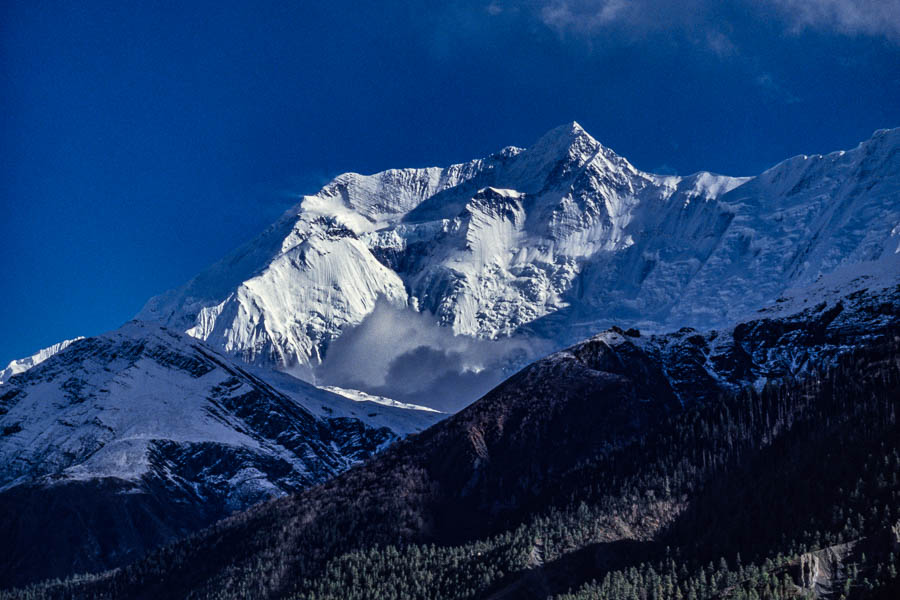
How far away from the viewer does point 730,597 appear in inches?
7308

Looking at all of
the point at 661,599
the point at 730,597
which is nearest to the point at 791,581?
the point at 730,597

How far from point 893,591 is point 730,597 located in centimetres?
2602

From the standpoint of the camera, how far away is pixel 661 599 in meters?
199

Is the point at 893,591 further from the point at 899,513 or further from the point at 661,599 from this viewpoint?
the point at 661,599

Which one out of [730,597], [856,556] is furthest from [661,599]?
[856,556]

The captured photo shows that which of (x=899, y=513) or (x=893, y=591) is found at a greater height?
(x=899, y=513)

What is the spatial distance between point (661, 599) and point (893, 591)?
136 feet

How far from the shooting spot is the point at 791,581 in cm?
18538

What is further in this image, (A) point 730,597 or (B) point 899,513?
(B) point 899,513

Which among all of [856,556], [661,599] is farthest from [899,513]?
[661,599]

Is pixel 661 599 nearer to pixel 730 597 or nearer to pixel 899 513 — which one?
pixel 730 597

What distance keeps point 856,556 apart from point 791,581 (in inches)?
505

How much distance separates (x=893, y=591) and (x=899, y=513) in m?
27.2

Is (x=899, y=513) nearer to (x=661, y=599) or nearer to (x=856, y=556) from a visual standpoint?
(x=856, y=556)
